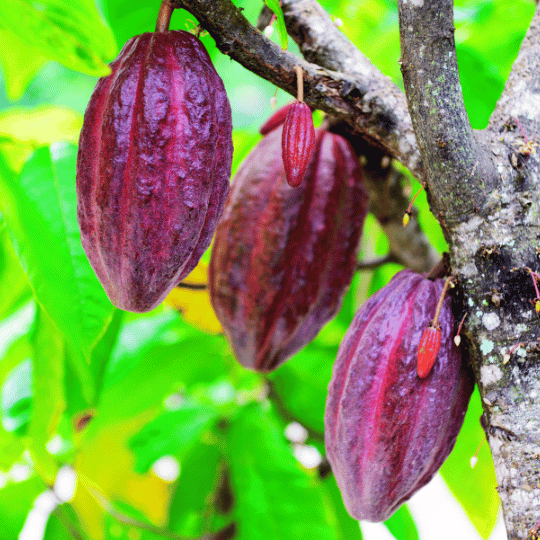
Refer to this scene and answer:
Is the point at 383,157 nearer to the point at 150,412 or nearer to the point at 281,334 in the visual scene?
the point at 281,334

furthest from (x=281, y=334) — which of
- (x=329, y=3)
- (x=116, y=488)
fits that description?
(x=116, y=488)

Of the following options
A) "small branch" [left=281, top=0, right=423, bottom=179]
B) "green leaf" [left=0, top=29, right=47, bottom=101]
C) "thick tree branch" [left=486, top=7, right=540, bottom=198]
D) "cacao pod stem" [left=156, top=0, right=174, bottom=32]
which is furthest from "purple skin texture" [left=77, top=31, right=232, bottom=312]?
"green leaf" [left=0, top=29, right=47, bottom=101]

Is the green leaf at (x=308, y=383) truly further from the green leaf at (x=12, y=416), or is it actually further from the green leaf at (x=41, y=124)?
the green leaf at (x=41, y=124)

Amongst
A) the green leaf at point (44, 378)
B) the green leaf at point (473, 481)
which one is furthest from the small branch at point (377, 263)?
the green leaf at point (44, 378)

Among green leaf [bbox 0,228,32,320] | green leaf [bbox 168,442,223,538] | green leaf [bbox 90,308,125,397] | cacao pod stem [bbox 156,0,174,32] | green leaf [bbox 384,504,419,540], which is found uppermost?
cacao pod stem [bbox 156,0,174,32]

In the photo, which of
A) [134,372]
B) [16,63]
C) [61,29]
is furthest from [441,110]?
[134,372]

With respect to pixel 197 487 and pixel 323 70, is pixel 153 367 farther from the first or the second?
pixel 323 70

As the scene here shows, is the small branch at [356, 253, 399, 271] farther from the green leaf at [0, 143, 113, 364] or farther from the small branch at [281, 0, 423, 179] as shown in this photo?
the green leaf at [0, 143, 113, 364]
